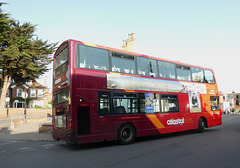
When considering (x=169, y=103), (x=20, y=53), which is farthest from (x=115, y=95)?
(x=20, y=53)

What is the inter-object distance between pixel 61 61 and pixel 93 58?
1.56 metres

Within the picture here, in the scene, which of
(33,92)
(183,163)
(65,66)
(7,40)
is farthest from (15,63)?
(183,163)

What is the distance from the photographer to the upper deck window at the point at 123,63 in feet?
32.0

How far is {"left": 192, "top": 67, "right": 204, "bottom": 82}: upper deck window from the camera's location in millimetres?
13769

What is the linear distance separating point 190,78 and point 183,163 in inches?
335

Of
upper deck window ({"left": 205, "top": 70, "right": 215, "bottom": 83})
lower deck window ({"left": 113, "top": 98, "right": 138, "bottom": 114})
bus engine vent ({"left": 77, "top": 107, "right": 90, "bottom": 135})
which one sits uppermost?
upper deck window ({"left": 205, "top": 70, "right": 215, "bottom": 83})

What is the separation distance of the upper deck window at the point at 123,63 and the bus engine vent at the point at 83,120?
2.39 meters

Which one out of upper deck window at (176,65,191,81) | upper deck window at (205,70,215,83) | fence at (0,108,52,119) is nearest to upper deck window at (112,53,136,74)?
upper deck window at (176,65,191,81)

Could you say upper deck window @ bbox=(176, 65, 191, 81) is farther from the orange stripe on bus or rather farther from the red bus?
the orange stripe on bus

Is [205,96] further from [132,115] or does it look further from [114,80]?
[114,80]

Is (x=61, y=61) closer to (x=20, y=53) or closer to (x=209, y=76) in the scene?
(x=209, y=76)

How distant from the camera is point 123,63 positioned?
1003 centimetres

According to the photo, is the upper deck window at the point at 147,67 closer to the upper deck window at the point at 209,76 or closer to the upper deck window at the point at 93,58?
the upper deck window at the point at 93,58

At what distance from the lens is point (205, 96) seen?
558 inches
